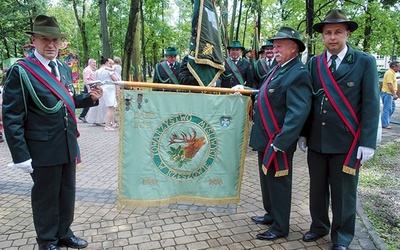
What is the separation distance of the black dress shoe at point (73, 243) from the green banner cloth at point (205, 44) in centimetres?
239

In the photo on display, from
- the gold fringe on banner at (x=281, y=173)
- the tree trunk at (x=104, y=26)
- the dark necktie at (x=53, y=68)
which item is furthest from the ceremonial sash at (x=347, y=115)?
the tree trunk at (x=104, y=26)

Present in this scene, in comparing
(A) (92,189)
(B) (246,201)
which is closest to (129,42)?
(A) (92,189)

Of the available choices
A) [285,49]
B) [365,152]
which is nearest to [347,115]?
[365,152]

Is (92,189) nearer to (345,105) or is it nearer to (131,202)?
(131,202)

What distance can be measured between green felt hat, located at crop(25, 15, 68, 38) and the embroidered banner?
80cm

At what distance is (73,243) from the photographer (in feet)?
10.7

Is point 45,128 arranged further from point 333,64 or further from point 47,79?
point 333,64

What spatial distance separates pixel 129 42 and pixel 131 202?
872 cm

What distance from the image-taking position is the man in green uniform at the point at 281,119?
10.00ft

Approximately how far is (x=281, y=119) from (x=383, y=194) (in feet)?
8.89

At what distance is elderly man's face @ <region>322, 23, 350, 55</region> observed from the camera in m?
3.04

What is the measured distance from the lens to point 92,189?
Answer: 16.1ft

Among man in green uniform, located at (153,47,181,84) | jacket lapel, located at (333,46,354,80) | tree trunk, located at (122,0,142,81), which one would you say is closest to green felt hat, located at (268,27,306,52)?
jacket lapel, located at (333,46,354,80)

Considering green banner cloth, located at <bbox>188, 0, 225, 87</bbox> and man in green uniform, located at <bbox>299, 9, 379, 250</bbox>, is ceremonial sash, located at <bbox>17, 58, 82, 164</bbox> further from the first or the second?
man in green uniform, located at <bbox>299, 9, 379, 250</bbox>
